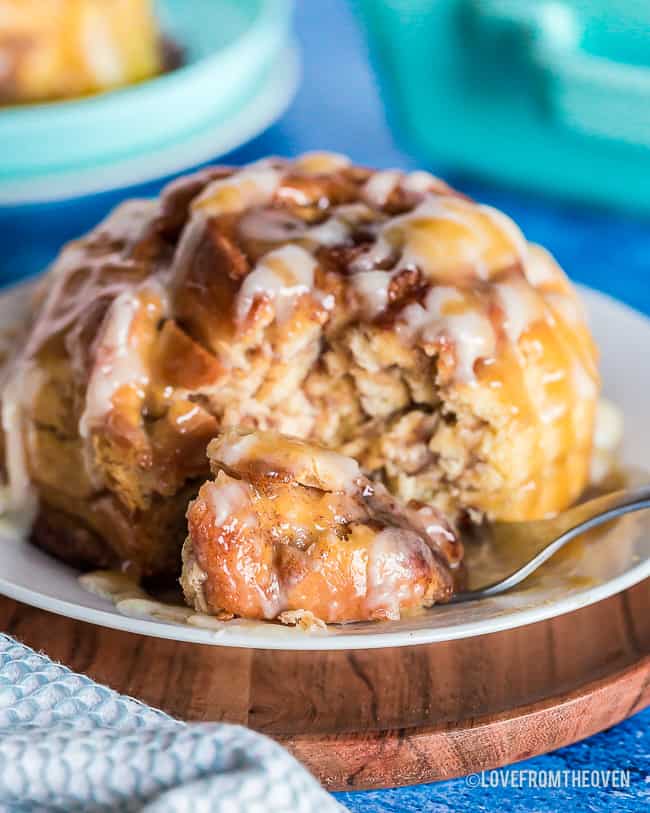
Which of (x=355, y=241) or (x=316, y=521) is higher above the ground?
(x=355, y=241)

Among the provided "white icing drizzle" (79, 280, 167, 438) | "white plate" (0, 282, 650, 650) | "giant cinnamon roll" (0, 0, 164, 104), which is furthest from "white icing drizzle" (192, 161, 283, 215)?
"giant cinnamon roll" (0, 0, 164, 104)

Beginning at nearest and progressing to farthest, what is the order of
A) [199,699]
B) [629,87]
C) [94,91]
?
[199,699] → [629,87] → [94,91]

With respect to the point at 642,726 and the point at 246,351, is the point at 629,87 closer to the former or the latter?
the point at 246,351

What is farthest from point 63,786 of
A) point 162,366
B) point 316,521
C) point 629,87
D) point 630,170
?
point 630,170

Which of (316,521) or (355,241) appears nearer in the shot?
(316,521)

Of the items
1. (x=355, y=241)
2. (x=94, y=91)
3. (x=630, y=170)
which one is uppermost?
(x=355, y=241)

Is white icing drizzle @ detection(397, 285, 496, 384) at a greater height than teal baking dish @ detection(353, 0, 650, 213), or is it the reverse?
white icing drizzle @ detection(397, 285, 496, 384)

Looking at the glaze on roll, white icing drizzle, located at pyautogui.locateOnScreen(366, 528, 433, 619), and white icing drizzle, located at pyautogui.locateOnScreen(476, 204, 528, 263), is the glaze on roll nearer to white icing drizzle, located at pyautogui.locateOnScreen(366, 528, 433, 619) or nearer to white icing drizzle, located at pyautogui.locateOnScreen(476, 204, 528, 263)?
white icing drizzle, located at pyautogui.locateOnScreen(366, 528, 433, 619)

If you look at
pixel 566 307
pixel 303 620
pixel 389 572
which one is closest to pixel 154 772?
pixel 303 620
